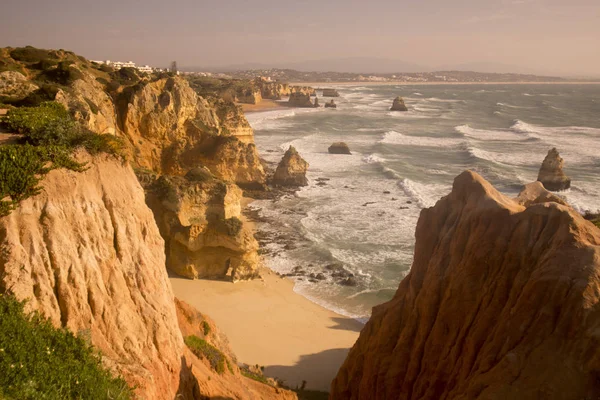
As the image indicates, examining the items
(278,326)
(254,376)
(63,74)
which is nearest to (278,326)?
(278,326)

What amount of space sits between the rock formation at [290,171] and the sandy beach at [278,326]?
1733 cm

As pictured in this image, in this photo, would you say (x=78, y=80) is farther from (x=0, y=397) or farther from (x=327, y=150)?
(x=327, y=150)

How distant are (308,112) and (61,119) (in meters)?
91.1

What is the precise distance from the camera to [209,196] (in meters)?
24.1

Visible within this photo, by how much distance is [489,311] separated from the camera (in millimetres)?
9125

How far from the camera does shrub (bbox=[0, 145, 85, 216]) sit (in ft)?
26.5

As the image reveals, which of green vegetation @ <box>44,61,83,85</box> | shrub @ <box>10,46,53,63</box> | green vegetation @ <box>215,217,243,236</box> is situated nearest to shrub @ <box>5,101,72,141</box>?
green vegetation @ <box>215,217,243,236</box>

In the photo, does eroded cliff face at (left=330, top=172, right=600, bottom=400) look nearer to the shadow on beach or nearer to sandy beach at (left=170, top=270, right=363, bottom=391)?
the shadow on beach

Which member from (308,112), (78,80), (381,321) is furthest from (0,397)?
(308,112)

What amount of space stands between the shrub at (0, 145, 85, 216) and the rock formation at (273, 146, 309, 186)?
106ft

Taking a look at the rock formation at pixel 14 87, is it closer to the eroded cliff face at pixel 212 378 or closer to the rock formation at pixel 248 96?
the eroded cliff face at pixel 212 378

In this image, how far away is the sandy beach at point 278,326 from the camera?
18.3 meters

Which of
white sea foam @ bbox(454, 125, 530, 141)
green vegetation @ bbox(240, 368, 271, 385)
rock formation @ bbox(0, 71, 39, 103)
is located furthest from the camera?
white sea foam @ bbox(454, 125, 530, 141)

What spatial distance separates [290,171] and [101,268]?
32.8 metres
